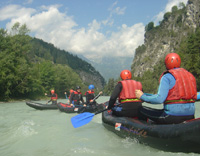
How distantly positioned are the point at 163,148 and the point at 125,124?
1.36 meters

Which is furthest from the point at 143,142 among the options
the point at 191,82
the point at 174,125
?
the point at 191,82

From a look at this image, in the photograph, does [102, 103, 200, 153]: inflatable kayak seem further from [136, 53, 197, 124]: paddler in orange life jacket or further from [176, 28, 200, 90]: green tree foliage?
[176, 28, 200, 90]: green tree foliage

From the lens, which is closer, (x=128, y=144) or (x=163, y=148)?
(x=163, y=148)

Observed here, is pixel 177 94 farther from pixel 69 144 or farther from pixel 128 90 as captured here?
pixel 69 144

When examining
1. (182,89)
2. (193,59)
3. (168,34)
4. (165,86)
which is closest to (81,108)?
(165,86)

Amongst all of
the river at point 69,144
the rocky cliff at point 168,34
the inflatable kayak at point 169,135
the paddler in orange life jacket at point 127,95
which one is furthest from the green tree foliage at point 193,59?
the rocky cliff at point 168,34

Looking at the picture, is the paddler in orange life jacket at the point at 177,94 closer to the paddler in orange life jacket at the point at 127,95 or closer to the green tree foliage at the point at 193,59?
the paddler in orange life jacket at the point at 127,95

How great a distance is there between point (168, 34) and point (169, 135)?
99.9 metres

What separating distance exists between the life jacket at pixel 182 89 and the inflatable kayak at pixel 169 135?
0.45 m

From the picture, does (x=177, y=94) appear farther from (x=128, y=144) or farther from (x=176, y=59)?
(x=128, y=144)

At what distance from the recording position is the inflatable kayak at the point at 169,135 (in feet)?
11.9

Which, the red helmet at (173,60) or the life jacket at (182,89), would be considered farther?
the red helmet at (173,60)

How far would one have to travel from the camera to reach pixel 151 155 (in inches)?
161

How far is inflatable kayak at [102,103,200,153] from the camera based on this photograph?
3.62m
